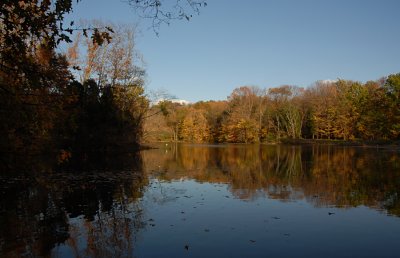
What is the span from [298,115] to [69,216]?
7751cm

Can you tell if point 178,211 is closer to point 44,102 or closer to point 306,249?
point 306,249

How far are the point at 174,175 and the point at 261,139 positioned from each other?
69641 millimetres

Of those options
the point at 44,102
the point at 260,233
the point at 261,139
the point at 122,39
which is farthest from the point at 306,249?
the point at 261,139

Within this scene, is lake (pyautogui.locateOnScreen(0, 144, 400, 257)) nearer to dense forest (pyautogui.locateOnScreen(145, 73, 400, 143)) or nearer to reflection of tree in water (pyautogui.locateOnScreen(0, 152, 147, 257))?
reflection of tree in water (pyautogui.locateOnScreen(0, 152, 147, 257))

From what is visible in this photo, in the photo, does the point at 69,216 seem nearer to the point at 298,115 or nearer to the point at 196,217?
the point at 196,217

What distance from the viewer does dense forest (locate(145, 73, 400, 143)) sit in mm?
66062

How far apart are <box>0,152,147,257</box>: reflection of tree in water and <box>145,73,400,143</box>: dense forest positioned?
49.8 meters

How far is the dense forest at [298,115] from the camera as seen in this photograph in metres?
66.1

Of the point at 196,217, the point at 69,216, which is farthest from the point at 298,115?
the point at 69,216

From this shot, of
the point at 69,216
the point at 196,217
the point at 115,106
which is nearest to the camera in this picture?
the point at 69,216

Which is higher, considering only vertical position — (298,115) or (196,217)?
(298,115)

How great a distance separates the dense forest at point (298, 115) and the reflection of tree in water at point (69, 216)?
49.8 metres

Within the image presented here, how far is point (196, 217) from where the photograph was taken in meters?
10.9

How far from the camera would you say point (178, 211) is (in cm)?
1162
